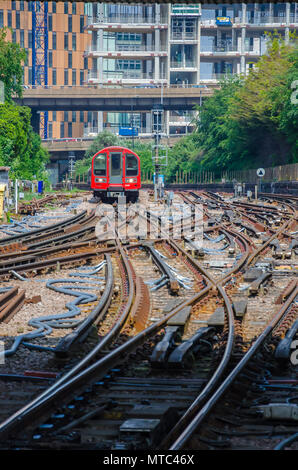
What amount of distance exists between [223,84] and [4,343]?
2470 inches

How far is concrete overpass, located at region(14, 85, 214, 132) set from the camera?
264 ft

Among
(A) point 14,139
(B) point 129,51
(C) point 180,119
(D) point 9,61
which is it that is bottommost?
(A) point 14,139

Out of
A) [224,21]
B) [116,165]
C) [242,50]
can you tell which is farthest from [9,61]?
[242,50]

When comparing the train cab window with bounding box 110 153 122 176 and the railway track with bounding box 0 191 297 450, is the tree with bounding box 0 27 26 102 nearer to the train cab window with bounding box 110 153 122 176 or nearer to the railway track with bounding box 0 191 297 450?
the train cab window with bounding box 110 153 122 176

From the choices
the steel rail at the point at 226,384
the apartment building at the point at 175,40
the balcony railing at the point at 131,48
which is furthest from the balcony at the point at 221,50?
the steel rail at the point at 226,384

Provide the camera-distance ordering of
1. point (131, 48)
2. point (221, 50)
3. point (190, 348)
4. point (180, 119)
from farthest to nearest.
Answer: point (180, 119) → point (221, 50) → point (131, 48) → point (190, 348)

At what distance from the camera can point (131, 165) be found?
36219 millimetres

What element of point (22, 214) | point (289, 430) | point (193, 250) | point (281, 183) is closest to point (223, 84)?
point (281, 183)

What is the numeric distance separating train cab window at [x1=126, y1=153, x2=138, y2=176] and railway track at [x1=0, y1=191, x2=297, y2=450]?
61.9 feet

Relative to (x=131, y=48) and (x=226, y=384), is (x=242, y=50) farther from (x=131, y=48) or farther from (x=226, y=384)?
(x=226, y=384)

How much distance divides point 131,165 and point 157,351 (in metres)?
28.5

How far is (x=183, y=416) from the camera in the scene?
583 centimetres

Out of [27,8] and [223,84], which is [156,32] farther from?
[27,8]

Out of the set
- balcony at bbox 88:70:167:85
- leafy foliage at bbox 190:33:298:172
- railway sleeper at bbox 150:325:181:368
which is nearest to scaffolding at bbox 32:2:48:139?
balcony at bbox 88:70:167:85
